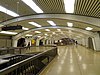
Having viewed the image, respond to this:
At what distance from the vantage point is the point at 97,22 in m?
10.7

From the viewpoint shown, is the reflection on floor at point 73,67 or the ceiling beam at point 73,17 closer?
the reflection on floor at point 73,67

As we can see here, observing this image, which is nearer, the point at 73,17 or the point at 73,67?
the point at 73,67

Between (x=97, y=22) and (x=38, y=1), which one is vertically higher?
(x=38, y=1)

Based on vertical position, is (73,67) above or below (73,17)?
below

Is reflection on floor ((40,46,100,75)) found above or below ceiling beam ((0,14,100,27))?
below

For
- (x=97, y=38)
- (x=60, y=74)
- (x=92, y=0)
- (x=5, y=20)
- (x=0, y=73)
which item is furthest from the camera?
(x=97, y=38)

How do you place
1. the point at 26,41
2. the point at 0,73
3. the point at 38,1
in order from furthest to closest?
the point at 26,41 < the point at 38,1 < the point at 0,73

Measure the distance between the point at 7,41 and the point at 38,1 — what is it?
→ 17.0 m

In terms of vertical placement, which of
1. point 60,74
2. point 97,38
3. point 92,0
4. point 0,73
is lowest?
point 60,74

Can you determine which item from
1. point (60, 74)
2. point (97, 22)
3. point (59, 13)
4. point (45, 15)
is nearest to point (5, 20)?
point (45, 15)

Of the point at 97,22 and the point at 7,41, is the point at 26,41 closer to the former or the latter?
the point at 7,41

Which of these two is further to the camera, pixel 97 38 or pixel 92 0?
pixel 97 38

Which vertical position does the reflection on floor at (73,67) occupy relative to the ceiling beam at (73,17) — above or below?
below

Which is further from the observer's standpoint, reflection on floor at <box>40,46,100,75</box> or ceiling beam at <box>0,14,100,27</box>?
ceiling beam at <box>0,14,100,27</box>
